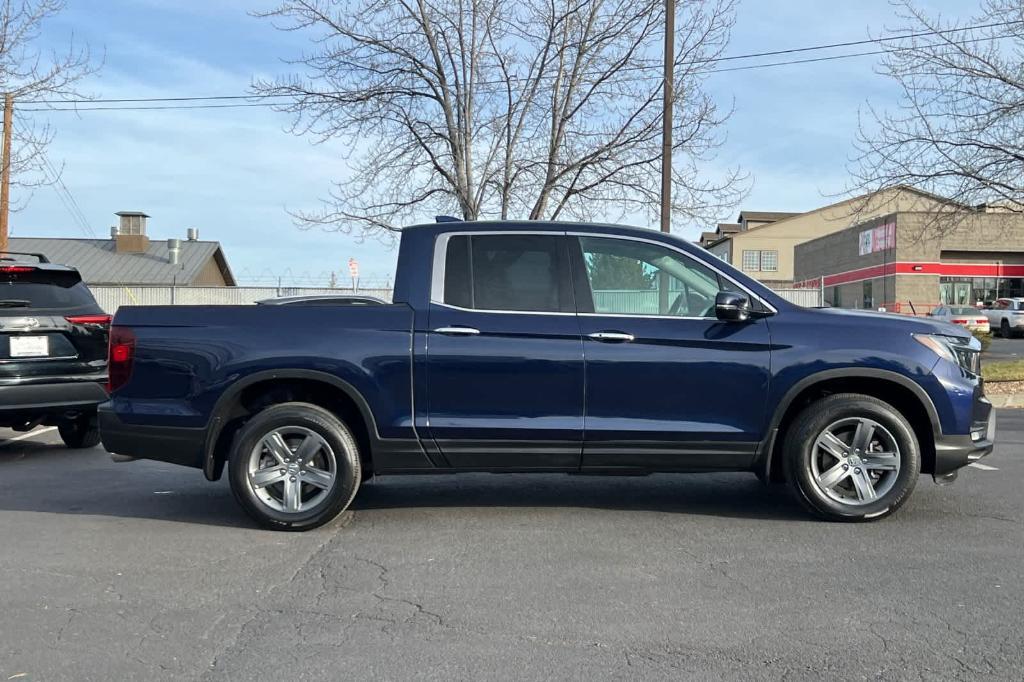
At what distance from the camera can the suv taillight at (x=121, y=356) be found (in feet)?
18.5

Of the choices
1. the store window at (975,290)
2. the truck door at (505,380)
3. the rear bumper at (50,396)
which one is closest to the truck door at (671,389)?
the truck door at (505,380)

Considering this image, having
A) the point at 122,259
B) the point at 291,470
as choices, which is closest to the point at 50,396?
the point at 291,470

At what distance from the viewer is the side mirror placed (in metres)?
5.39

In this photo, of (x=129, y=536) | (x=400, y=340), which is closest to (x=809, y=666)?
(x=400, y=340)

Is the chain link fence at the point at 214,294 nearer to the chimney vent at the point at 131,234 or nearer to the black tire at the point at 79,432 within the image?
the black tire at the point at 79,432

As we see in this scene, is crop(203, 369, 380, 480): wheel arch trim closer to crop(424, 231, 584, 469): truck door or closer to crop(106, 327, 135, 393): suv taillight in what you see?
crop(424, 231, 584, 469): truck door

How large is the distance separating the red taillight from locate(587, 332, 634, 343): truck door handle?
4.95 meters

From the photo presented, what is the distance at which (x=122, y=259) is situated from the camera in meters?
45.9

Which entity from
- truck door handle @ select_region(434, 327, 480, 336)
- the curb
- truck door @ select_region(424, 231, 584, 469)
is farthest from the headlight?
the curb

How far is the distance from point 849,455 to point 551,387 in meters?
1.87

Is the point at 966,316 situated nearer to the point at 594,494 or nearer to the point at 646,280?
the point at 594,494

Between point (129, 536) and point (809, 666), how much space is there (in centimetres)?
398

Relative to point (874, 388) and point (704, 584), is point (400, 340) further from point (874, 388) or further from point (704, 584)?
point (874, 388)

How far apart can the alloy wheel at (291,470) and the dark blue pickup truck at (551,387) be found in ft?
0.04
